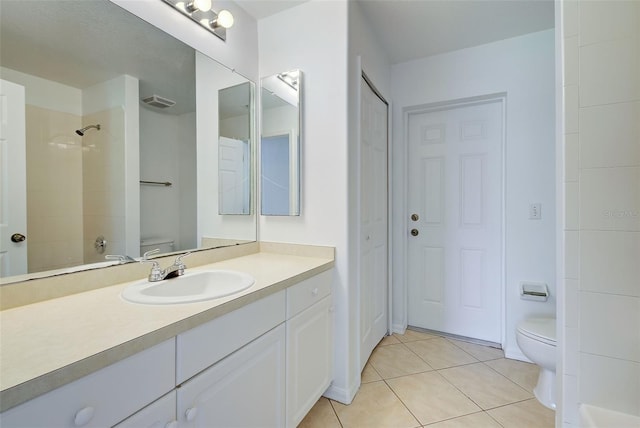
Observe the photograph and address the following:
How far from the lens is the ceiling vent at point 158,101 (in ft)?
4.30

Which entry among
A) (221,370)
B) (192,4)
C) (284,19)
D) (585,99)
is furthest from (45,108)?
(585,99)

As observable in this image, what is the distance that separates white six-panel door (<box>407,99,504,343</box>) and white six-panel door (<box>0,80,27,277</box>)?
2420mm

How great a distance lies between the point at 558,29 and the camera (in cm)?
114

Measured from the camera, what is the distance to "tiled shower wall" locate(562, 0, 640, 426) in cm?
98

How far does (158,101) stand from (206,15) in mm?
573

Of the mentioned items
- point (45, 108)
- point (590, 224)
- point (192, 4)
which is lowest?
point (590, 224)

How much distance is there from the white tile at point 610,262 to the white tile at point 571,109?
0.39 meters

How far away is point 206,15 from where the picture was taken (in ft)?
4.97

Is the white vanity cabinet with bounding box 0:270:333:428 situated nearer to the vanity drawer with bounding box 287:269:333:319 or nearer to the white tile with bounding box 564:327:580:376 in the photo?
the vanity drawer with bounding box 287:269:333:319

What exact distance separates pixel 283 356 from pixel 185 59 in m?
1.53

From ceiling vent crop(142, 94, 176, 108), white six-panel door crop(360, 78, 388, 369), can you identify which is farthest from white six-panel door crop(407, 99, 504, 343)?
ceiling vent crop(142, 94, 176, 108)

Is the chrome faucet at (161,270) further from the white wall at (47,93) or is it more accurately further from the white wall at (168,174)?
the white wall at (47,93)

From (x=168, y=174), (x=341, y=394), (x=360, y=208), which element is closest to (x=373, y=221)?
(x=360, y=208)

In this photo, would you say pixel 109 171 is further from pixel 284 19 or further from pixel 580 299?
pixel 580 299
